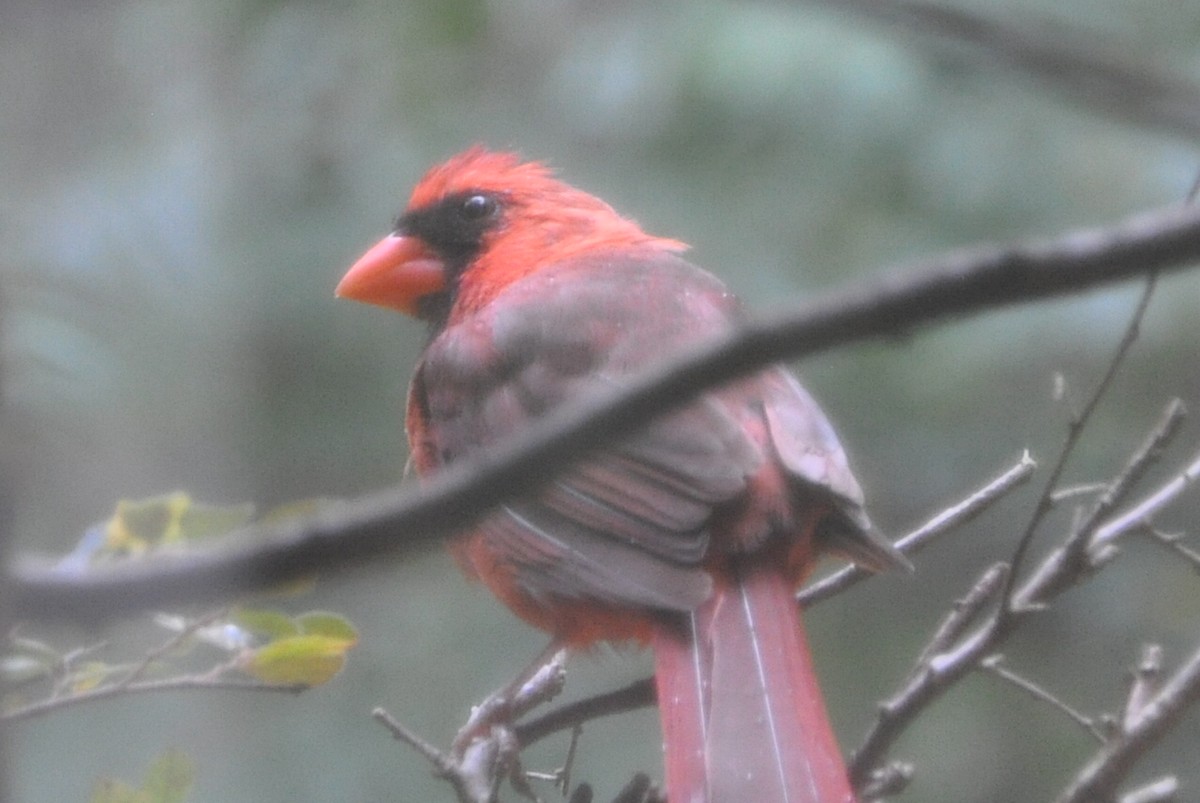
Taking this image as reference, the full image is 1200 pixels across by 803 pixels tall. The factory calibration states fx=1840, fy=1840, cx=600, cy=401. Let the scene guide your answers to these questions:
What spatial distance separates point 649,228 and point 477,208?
1.21 metres

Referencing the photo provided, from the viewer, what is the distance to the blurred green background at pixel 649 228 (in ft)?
14.0

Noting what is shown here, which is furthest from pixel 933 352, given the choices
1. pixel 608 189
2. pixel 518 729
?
pixel 518 729

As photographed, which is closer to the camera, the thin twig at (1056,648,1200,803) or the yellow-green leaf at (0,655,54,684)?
the thin twig at (1056,648,1200,803)

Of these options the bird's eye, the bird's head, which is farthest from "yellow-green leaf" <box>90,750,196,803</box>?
the bird's eye

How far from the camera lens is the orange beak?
3.21 m

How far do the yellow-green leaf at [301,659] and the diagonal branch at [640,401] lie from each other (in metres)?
1.11

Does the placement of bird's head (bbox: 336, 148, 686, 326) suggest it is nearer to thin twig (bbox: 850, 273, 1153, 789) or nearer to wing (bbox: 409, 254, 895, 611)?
wing (bbox: 409, 254, 895, 611)

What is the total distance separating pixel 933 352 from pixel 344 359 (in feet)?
5.33

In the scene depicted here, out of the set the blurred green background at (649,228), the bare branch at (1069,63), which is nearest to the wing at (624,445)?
the bare branch at (1069,63)

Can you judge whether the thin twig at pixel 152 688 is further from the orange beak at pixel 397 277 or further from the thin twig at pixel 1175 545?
the orange beak at pixel 397 277

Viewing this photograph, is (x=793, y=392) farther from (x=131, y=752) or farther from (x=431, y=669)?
(x=131, y=752)

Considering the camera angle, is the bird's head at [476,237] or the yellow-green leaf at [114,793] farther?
the bird's head at [476,237]

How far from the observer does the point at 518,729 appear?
2.01m

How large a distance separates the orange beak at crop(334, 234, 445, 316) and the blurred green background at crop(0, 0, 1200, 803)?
91 cm
